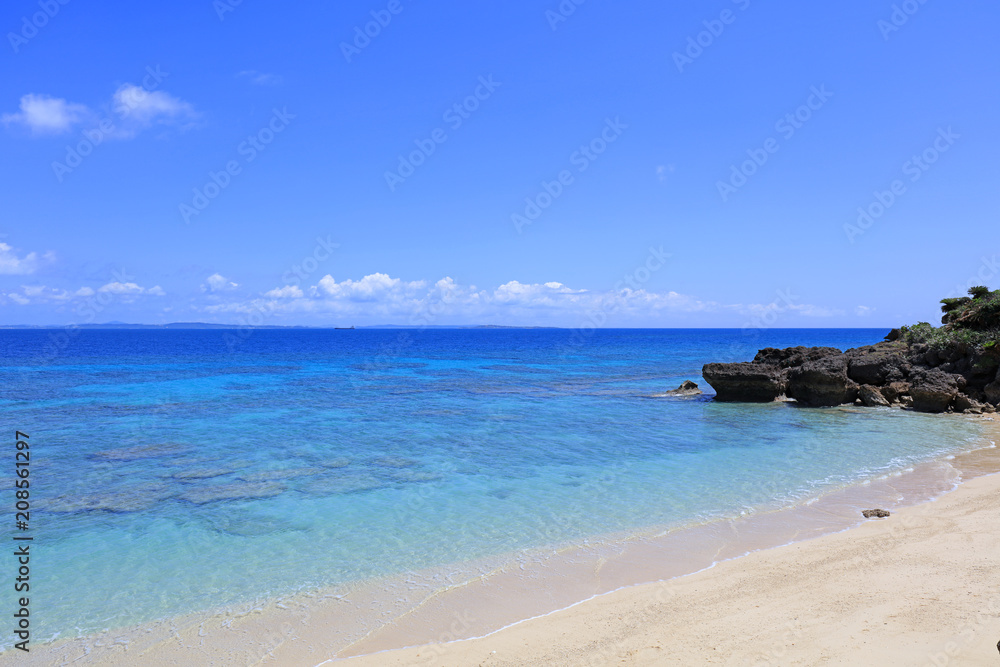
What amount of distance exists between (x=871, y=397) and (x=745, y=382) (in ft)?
16.2

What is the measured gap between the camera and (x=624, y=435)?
18.8m

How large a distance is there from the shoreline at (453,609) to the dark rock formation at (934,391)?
16.3m

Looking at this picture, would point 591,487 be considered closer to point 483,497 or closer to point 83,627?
point 483,497

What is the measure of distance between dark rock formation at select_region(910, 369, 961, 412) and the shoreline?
1625 cm

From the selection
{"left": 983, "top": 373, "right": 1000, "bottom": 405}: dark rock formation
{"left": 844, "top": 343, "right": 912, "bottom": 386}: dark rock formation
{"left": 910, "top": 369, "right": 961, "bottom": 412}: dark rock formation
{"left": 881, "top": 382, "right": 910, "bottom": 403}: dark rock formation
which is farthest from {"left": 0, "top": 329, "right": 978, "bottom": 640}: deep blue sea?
{"left": 983, "top": 373, "right": 1000, "bottom": 405}: dark rock formation

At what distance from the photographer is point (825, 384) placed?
2500cm

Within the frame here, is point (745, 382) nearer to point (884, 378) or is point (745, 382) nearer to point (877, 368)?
point (877, 368)

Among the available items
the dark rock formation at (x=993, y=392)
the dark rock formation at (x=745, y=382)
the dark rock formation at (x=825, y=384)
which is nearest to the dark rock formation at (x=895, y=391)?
the dark rock formation at (x=825, y=384)

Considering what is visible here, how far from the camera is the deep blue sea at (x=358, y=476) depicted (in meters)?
8.41

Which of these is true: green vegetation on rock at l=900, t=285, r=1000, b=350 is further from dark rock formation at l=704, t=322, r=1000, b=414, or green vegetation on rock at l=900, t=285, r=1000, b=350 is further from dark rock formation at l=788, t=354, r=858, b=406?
dark rock formation at l=788, t=354, r=858, b=406

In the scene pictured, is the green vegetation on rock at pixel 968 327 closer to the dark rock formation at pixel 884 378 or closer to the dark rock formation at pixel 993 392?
the dark rock formation at pixel 884 378

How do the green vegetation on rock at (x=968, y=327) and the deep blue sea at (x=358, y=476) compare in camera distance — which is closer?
the deep blue sea at (x=358, y=476)

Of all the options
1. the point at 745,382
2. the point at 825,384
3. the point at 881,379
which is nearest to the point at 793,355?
the point at 881,379

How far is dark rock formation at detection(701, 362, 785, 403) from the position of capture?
26938mm
